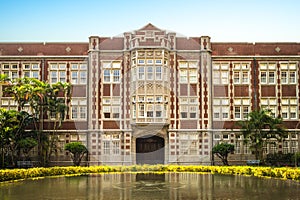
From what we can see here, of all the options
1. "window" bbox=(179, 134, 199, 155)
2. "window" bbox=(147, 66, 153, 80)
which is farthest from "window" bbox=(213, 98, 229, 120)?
"window" bbox=(147, 66, 153, 80)

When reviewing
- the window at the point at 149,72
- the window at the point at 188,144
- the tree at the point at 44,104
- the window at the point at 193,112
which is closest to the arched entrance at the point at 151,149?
the window at the point at 188,144

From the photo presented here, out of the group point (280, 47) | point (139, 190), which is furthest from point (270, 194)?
point (280, 47)

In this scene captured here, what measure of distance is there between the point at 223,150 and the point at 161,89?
6.67 meters

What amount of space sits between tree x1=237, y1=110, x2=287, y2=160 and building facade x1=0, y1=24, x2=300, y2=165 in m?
2.33

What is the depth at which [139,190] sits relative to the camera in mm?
19609

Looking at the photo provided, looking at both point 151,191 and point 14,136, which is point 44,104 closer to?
point 14,136

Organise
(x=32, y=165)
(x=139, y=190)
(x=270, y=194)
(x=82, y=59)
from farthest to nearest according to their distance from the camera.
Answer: (x=82, y=59) < (x=32, y=165) < (x=139, y=190) < (x=270, y=194)

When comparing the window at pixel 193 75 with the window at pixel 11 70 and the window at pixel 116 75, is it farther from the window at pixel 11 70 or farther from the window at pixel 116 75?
the window at pixel 11 70

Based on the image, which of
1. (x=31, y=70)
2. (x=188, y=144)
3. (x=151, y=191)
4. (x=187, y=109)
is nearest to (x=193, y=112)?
(x=187, y=109)

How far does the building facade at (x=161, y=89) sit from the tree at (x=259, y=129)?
91.9 inches

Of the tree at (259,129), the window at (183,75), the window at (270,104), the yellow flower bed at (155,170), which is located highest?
the window at (183,75)

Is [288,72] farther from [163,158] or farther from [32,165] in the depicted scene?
[32,165]

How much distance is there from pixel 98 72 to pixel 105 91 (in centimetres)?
161

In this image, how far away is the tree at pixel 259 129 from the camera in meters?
34.2
